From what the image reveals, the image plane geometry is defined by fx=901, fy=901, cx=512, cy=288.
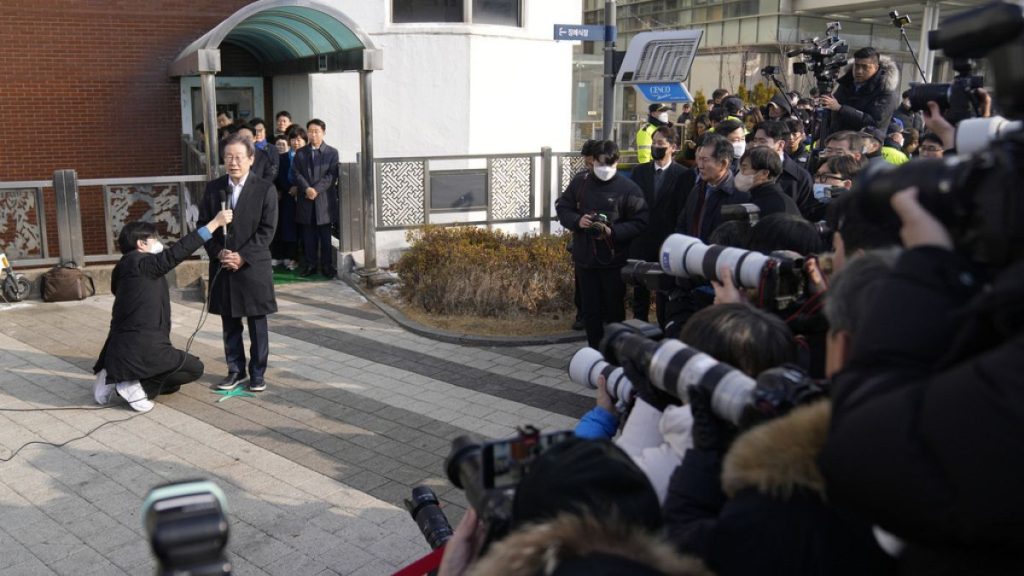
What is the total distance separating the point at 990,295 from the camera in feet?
4.68

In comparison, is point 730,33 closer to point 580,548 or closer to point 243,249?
point 243,249

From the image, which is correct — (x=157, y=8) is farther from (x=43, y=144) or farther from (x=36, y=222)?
(x=36, y=222)

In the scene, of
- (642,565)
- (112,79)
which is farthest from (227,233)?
(112,79)

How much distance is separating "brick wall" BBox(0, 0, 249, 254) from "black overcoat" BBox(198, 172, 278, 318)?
761cm

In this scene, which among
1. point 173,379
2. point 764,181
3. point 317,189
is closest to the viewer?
point 764,181

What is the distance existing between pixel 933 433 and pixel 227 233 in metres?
6.08

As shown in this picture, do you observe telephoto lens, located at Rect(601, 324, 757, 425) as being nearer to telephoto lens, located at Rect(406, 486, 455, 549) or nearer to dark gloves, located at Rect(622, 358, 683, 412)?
dark gloves, located at Rect(622, 358, 683, 412)

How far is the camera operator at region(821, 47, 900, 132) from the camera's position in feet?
25.3

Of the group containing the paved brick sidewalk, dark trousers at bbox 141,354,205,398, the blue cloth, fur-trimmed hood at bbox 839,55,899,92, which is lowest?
the paved brick sidewalk

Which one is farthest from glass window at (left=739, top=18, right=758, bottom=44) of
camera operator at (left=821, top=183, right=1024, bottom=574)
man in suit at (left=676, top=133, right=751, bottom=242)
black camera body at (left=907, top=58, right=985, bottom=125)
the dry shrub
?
camera operator at (left=821, top=183, right=1024, bottom=574)

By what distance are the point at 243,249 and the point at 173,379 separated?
1.09 meters

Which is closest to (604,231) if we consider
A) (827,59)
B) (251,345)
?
(251,345)

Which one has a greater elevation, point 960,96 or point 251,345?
point 960,96

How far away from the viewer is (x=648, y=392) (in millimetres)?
2490
